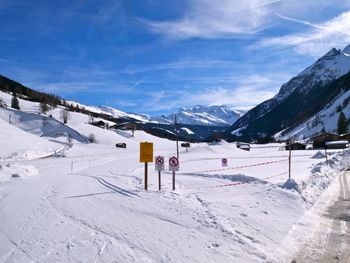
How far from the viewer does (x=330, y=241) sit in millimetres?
9234

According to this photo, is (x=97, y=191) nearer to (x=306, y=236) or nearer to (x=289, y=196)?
(x=289, y=196)

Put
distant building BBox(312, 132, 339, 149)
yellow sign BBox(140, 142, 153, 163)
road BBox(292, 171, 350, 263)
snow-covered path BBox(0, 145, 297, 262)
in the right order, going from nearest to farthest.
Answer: road BBox(292, 171, 350, 263)
snow-covered path BBox(0, 145, 297, 262)
yellow sign BBox(140, 142, 153, 163)
distant building BBox(312, 132, 339, 149)

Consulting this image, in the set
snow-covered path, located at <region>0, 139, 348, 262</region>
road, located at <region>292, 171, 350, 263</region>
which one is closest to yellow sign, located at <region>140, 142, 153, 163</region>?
snow-covered path, located at <region>0, 139, 348, 262</region>

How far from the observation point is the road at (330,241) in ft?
26.4

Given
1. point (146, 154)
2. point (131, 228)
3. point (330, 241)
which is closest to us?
point (330, 241)

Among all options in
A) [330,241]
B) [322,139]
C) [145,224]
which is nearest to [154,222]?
[145,224]

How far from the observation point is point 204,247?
8.78m

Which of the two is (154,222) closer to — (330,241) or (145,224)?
(145,224)

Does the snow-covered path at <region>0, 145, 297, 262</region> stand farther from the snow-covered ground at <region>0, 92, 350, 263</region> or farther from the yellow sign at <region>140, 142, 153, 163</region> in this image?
the yellow sign at <region>140, 142, 153, 163</region>

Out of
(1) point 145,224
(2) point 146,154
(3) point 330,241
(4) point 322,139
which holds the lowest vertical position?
(3) point 330,241

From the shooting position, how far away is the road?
805 cm

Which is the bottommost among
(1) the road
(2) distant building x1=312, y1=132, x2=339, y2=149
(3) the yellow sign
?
(1) the road

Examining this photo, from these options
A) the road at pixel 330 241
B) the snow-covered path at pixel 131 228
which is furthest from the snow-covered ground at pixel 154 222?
→ the road at pixel 330 241

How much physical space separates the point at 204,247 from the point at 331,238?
10.7ft
